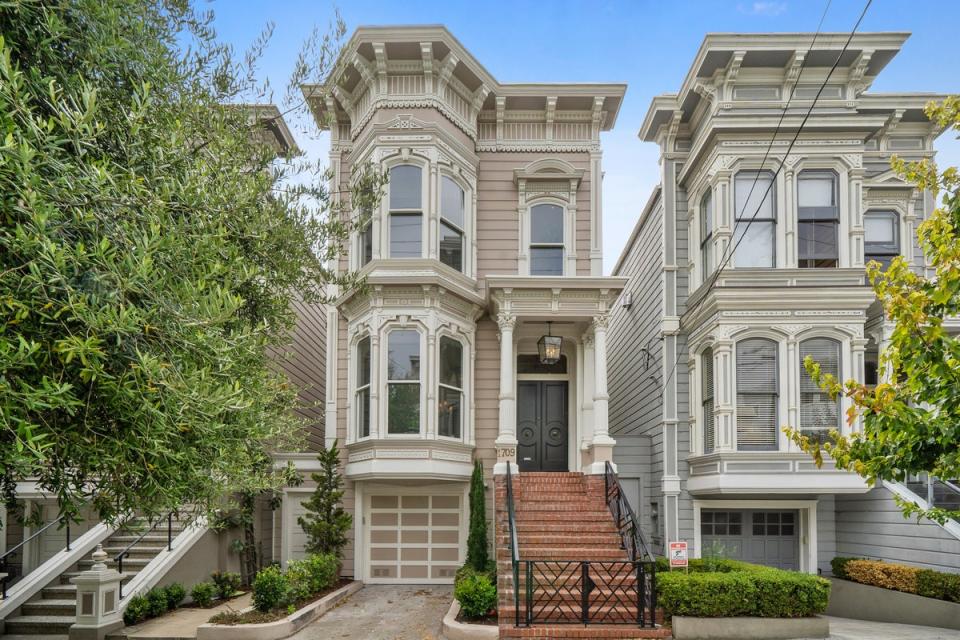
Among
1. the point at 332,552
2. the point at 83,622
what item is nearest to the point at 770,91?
the point at 332,552

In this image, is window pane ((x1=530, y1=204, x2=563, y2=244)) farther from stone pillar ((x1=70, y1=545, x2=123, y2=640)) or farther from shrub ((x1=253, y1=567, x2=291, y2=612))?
stone pillar ((x1=70, y1=545, x2=123, y2=640))

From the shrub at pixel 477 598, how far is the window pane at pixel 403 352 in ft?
16.1

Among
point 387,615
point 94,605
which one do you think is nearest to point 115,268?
point 94,605

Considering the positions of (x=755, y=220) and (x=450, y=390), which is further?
(x=450, y=390)

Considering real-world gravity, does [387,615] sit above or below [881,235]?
below

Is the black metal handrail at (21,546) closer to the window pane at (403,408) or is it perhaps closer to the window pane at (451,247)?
the window pane at (403,408)

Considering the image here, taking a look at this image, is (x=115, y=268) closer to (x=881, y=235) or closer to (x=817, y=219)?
(x=817, y=219)

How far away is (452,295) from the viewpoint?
44.9 feet

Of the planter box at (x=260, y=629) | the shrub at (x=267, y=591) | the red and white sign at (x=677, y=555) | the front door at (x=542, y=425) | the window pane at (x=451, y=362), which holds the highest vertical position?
the window pane at (x=451, y=362)

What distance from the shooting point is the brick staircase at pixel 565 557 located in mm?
8891

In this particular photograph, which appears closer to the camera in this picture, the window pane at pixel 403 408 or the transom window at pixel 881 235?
the window pane at pixel 403 408

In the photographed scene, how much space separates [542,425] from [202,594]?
7291 mm

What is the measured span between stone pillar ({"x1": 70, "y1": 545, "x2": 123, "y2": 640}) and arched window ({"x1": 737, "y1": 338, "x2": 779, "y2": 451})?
10639mm

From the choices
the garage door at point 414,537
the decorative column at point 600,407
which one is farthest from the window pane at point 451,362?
the decorative column at point 600,407
